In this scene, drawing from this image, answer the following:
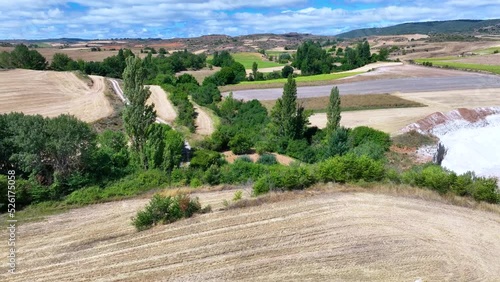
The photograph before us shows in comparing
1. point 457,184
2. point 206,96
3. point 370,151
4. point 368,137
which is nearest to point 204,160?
point 370,151

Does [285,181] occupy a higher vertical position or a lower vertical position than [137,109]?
lower

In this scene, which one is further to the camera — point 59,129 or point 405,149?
point 405,149

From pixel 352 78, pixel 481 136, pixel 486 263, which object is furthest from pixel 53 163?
pixel 352 78

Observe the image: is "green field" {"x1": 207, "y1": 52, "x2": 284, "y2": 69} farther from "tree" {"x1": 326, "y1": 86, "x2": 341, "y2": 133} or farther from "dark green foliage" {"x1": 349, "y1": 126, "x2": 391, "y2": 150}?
"dark green foliage" {"x1": 349, "y1": 126, "x2": 391, "y2": 150}

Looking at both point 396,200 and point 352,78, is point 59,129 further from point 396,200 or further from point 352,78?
point 352,78

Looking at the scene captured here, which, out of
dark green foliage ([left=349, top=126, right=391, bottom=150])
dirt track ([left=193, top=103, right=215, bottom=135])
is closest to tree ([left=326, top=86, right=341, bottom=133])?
dark green foliage ([left=349, top=126, right=391, bottom=150])

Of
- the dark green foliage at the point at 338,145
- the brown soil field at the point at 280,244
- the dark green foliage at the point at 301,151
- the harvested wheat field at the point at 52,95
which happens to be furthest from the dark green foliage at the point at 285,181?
the harvested wheat field at the point at 52,95

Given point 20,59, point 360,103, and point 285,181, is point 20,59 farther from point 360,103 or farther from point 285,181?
point 285,181

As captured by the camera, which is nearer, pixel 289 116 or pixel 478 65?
pixel 289 116

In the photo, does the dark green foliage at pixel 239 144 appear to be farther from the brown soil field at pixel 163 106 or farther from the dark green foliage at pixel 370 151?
the brown soil field at pixel 163 106
